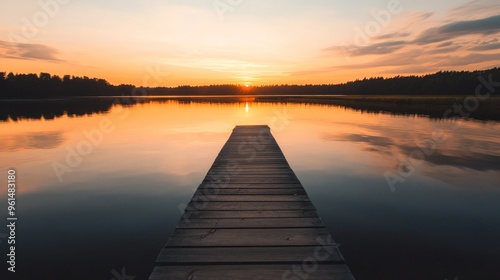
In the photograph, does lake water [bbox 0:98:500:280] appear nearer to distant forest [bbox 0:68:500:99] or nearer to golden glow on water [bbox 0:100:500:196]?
golden glow on water [bbox 0:100:500:196]

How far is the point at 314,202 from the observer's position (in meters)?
7.84

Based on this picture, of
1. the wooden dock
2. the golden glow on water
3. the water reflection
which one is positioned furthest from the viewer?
the water reflection

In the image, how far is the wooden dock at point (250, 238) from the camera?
3.20 m

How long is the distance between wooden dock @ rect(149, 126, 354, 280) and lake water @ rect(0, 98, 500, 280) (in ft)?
4.80

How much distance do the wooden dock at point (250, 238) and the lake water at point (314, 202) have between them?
146 centimetres

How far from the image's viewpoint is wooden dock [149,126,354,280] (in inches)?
126

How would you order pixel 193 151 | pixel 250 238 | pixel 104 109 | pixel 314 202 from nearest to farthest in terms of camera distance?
pixel 250 238 → pixel 314 202 → pixel 193 151 → pixel 104 109

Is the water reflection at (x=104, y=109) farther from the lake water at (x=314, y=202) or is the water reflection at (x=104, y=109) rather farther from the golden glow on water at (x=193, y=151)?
the lake water at (x=314, y=202)

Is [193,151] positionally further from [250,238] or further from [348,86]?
[348,86]

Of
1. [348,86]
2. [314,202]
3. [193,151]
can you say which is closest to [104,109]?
[193,151]

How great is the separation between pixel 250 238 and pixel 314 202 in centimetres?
441

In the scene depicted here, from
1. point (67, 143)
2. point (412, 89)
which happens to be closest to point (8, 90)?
point (67, 143)

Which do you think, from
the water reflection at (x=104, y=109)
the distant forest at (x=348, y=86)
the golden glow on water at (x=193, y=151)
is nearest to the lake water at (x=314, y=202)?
the golden glow on water at (x=193, y=151)

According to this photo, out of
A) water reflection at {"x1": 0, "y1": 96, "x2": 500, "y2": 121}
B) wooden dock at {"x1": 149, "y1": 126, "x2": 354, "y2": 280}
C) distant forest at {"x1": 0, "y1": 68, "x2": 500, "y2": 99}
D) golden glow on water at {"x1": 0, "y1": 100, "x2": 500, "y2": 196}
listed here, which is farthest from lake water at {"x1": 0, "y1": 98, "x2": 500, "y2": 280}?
distant forest at {"x1": 0, "y1": 68, "x2": 500, "y2": 99}
